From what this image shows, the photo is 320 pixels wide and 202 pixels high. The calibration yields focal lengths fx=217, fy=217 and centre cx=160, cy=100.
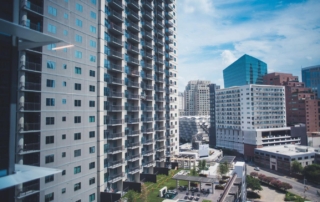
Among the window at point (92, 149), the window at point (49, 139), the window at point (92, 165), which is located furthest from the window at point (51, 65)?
the window at point (92, 165)

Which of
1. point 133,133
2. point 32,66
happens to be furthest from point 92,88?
point 133,133

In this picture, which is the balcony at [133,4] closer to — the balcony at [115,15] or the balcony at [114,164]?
the balcony at [115,15]

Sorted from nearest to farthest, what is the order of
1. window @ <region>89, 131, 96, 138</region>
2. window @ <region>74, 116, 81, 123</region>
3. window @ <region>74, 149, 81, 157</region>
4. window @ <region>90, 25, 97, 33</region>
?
window @ <region>74, 149, 81, 157</region> < window @ <region>74, 116, 81, 123</region> < window @ <region>89, 131, 96, 138</region> < window @ <region>90, 25, 97, 33</region>

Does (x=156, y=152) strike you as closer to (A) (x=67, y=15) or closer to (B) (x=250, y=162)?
(A) (x=67, y=15)

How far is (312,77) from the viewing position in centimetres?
11362

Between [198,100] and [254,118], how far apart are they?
234 ft

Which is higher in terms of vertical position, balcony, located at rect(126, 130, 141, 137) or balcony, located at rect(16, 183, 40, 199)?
balcony, located at rect(126, 130, 141, 137)

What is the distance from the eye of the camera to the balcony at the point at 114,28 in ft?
105

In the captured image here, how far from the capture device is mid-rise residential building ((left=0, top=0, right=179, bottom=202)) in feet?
67.1

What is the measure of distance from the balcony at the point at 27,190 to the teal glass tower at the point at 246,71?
11660cm

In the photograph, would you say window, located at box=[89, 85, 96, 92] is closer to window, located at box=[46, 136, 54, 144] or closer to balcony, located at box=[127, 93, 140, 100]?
→ window, located at box=[46, 136, 54, 144]

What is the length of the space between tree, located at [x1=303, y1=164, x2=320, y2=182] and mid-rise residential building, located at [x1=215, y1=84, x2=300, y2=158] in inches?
776

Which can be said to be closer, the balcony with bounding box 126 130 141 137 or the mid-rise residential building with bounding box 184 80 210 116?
the balcony with bounding box 126 130 141 137

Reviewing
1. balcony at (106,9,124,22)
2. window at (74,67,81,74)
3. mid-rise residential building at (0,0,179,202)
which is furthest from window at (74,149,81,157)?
balcony at (106,9,124,22)
